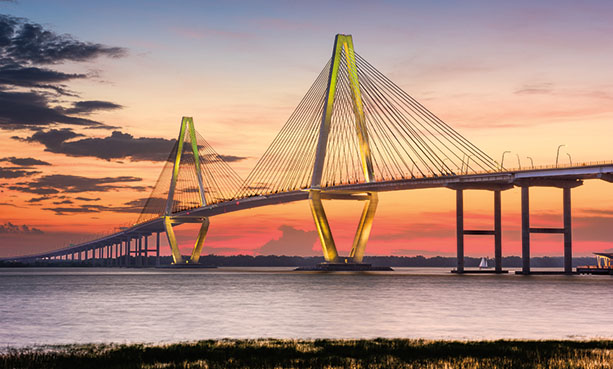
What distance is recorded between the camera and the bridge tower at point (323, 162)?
9388 cm

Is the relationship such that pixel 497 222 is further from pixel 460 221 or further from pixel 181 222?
pixel 181 222

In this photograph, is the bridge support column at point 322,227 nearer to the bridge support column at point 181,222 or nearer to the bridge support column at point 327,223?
the bridge support column at point 327,223

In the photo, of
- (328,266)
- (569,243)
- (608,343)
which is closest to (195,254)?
(328,266)

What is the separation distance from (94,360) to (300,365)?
5143 mm

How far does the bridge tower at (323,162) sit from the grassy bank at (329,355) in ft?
232

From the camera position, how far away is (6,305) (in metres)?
48.3

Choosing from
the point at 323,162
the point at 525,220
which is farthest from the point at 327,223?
the point at 525,220

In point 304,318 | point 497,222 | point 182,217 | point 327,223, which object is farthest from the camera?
point 182,217

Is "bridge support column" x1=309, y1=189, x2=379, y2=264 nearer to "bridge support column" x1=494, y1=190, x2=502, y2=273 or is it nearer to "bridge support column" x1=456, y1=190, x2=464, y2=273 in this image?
"bridge support column" x1=456, y1=190, x2=464, y2=273

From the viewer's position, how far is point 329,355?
20234 mm

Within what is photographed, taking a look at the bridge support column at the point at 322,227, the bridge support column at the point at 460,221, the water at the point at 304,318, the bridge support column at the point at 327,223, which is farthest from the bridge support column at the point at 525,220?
the water at the point at 304,318

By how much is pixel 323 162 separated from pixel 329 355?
7696 centimetres

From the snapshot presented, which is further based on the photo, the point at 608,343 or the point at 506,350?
the point at 608,343

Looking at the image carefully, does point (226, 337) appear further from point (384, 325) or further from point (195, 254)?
point (195, 254)
